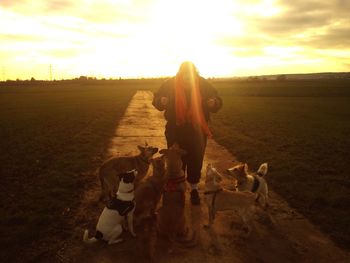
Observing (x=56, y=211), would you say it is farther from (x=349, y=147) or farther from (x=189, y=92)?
(x=349, y=147)

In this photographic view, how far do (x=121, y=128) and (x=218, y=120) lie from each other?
26.3 ft

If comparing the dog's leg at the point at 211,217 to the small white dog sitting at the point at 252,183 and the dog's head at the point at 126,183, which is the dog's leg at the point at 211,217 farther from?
the dog's head at the point at 126,183

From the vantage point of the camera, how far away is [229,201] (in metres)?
5.72

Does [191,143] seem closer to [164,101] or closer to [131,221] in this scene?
[164,101]

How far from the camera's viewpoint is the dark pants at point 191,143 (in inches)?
274

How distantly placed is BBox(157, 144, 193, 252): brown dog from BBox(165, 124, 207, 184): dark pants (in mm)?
487

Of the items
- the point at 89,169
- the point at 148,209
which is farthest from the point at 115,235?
the point at 89,169

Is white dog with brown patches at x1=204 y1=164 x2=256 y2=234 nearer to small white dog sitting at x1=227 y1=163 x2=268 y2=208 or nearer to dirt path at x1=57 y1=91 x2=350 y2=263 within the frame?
dirt path at x1=57 y1=91 x2=350 y2=263

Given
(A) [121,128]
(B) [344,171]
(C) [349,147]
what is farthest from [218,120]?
(B) [344,171]

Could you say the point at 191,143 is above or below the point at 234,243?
above

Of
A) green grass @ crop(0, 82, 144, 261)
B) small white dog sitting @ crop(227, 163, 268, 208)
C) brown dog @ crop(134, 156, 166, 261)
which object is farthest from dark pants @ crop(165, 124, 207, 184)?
green grass @ crop(0, 82, 144, 261)

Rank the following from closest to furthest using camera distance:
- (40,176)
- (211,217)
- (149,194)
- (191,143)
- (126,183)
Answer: (126,183), (149,194), (211,217), (191,143), (40,176)

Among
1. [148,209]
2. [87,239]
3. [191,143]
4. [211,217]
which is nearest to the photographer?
[87,239]

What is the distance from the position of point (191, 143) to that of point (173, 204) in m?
1.91
